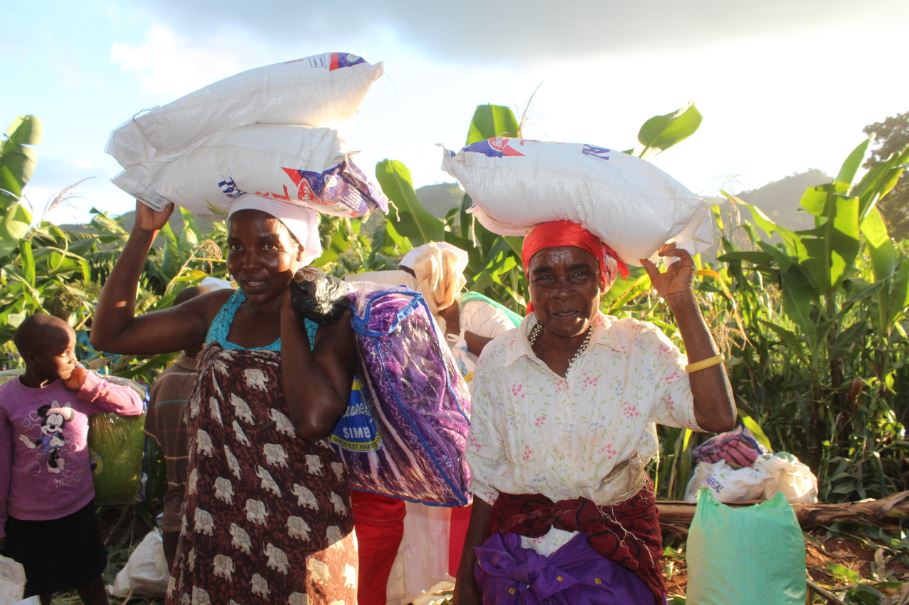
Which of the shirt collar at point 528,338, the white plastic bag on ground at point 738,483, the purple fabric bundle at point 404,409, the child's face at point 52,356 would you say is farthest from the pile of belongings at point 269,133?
the white plastic bag on ground at point 738,483

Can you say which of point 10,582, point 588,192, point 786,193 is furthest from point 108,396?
point 786,193

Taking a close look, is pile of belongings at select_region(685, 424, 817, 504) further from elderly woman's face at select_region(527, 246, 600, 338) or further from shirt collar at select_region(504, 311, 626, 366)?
elderly woman's face at select_region(527, 246, 600, 338)

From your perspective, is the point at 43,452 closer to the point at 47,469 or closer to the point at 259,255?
the point at 47,469

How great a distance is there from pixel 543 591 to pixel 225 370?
3.27 ft

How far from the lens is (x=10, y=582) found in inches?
82.5

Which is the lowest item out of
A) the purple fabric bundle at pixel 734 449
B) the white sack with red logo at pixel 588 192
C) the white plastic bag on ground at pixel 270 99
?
the purple fabric bundle at pixel 734 449

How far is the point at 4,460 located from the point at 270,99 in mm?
2286

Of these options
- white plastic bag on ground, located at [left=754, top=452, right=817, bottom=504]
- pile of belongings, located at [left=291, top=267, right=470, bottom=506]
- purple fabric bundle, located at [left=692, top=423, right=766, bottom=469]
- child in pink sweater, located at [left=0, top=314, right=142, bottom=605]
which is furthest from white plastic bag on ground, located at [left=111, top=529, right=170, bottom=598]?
white plastic bag on ground, located at [left=754, top=452, right=817, bottom=504]

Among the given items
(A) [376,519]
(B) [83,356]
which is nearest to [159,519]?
(B) [83,356]

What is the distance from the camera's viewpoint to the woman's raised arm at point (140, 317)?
2.18 metres

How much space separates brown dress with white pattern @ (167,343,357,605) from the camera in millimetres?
1827

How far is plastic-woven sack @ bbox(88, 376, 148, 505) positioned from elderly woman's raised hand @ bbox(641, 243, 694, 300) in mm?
3085

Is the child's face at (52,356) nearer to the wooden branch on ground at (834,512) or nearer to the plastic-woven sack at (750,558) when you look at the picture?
the plastic-woven sack at (750,558)

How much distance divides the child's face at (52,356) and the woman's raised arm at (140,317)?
1.21 metres
